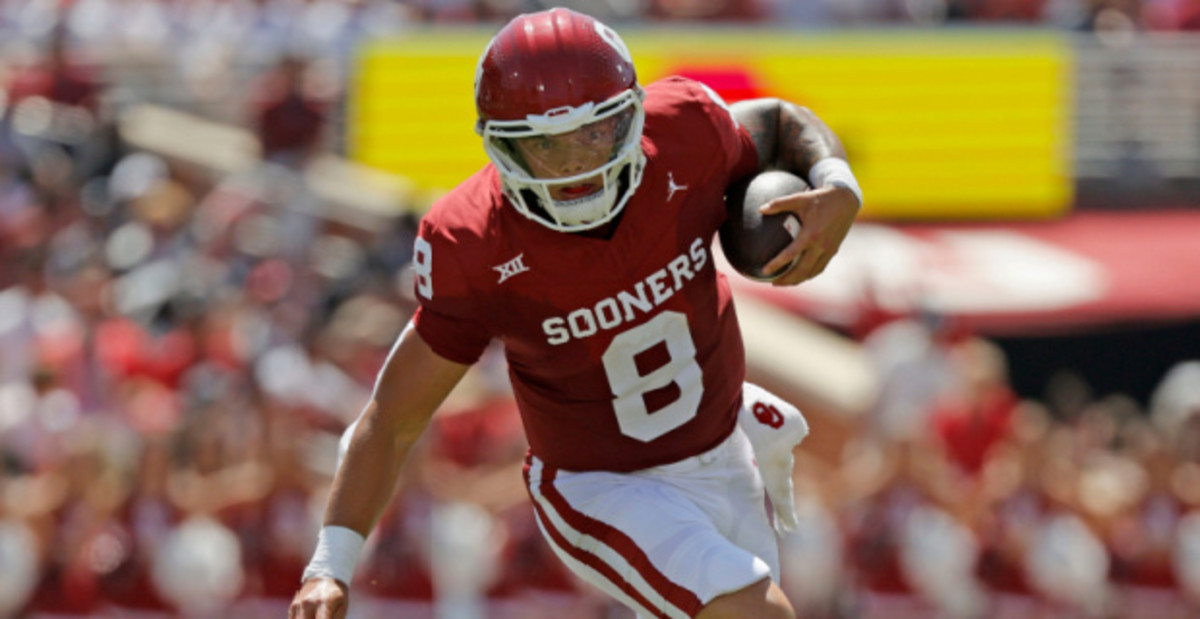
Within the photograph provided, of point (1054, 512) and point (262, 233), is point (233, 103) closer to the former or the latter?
point (262, 233)

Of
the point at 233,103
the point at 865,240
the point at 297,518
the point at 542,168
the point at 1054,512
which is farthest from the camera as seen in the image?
the point at 233,103

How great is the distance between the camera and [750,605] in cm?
390

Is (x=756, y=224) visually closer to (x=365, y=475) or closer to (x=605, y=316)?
(x=605, y=316)

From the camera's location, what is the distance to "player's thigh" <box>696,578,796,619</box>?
389 centimetres

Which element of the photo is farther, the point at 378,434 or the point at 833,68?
the point at 833,68

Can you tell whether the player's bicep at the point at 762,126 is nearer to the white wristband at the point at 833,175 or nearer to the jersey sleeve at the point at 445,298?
the white wristband at the point at 833,175

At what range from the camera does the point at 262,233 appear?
11.3m

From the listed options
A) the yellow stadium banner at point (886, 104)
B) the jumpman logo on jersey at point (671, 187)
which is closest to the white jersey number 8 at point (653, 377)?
the jumpman logo on jersey at point (671, 187)

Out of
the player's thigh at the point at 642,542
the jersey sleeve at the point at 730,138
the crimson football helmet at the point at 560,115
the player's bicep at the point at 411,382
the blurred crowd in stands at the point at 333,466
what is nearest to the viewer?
the crimson football helmet at the point at 560,115

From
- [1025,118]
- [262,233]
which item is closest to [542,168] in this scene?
[262,233]

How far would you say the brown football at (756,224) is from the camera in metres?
4.04

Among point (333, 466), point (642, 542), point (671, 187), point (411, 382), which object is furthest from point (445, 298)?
point (333, 466)

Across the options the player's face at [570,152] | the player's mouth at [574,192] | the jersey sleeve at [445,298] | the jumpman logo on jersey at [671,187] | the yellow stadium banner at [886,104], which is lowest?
the yellow stadium banner at [886,104]

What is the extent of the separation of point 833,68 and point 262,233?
158 inches
